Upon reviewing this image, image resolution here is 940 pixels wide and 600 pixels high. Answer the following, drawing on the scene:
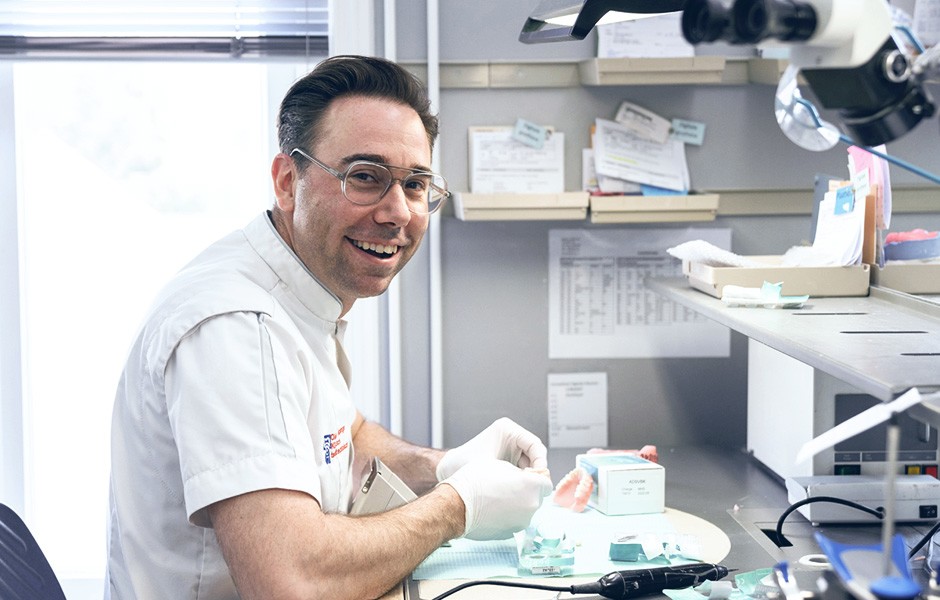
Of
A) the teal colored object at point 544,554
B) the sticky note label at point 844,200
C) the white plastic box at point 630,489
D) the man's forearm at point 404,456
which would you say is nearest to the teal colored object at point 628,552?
the teal colored object at point 544,554

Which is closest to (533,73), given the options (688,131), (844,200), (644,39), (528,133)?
(528,133)

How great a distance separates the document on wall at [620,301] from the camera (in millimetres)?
2488

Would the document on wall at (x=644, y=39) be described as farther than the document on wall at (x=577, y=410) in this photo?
No

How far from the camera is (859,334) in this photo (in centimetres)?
146

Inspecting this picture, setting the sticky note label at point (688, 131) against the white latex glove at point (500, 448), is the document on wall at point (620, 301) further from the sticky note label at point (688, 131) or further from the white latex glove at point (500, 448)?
the white latex glove at point (500, 448)

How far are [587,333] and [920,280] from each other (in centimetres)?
84

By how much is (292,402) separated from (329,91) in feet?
1.72

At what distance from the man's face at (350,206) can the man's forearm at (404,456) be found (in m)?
0.45

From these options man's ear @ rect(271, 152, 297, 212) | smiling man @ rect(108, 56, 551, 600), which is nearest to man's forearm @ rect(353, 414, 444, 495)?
smiling man @ rect(108, 56, 551, 600)

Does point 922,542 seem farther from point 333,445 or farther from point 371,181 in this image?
point 371,181

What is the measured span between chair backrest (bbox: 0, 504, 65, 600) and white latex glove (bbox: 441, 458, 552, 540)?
0.58 meters

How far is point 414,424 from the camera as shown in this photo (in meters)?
2.51

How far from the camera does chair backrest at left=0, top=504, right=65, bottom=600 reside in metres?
1.33

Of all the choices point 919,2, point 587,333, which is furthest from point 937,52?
point 587,333
